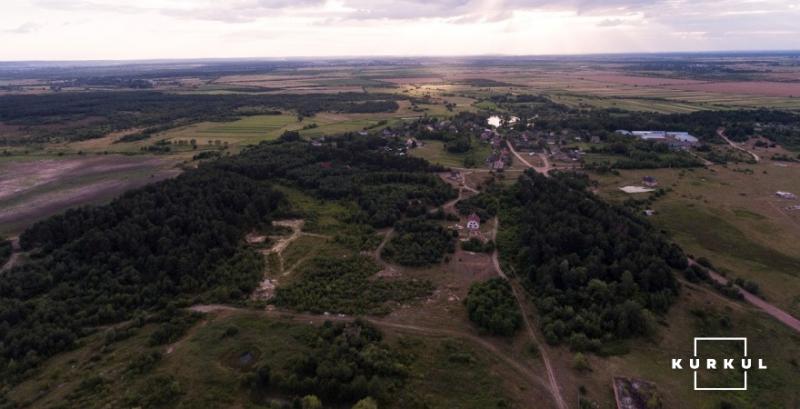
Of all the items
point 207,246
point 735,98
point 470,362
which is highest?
point 735,98

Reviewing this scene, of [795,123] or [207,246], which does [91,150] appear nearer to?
[207,246]

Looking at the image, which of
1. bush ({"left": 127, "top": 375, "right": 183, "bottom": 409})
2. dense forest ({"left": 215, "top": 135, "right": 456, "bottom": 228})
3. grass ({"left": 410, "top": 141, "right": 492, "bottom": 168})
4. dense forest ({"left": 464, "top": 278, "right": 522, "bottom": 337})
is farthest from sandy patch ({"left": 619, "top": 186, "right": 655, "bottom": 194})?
bush ({"left": 127, "top": 375, "right": 183, "bottom": 409})

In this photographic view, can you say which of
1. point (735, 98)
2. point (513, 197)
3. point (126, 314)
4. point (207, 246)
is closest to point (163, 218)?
point (207, 246)

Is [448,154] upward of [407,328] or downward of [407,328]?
upward

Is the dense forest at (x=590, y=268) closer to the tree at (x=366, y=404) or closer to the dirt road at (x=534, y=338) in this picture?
the dirt road at (x=534, y=338)

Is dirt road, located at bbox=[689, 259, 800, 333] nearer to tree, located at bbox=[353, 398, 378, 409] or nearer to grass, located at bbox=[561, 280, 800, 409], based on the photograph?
grass, located at bbox=[561, 280, 800, 409]

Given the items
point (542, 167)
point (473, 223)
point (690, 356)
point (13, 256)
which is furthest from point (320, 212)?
point (542, 167)

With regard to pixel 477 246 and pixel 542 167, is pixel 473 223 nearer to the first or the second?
pixel 477 246
